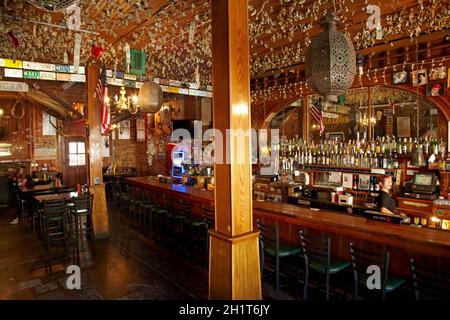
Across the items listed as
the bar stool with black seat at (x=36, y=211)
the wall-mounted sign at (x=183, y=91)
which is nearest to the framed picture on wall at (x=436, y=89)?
the wall-mounted sign at (x=183, y=91)

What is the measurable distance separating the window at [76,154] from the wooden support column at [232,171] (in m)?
10.6

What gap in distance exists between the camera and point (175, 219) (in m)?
6.04

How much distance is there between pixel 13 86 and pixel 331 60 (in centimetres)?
916

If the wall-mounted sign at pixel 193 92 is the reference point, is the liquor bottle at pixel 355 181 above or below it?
below

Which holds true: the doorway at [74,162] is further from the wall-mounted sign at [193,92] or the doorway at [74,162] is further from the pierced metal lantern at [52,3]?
the pierced metal lantern at [52,3]

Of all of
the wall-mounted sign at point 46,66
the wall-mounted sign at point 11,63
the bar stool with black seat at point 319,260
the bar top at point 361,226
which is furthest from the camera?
the wall-mounted sign at point 46,66

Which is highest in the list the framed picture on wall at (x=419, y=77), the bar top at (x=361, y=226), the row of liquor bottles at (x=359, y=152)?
the framed picture on wall at (x=419, y=77)

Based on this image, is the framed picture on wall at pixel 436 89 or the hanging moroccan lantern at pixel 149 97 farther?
the framed picture on wall at pixel 436 89

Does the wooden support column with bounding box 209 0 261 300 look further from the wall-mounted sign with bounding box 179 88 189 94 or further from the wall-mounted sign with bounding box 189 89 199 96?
the wall-mounted sign with bounding box 189 89 199 96

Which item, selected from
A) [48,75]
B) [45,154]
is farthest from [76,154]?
[48,75]

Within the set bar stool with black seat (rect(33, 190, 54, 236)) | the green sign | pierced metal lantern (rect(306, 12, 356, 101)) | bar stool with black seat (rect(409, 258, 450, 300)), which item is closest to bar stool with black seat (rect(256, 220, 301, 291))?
bar stool with black seat (rect(409, 258, 450, 300))

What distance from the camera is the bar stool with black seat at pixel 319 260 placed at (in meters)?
3.25
